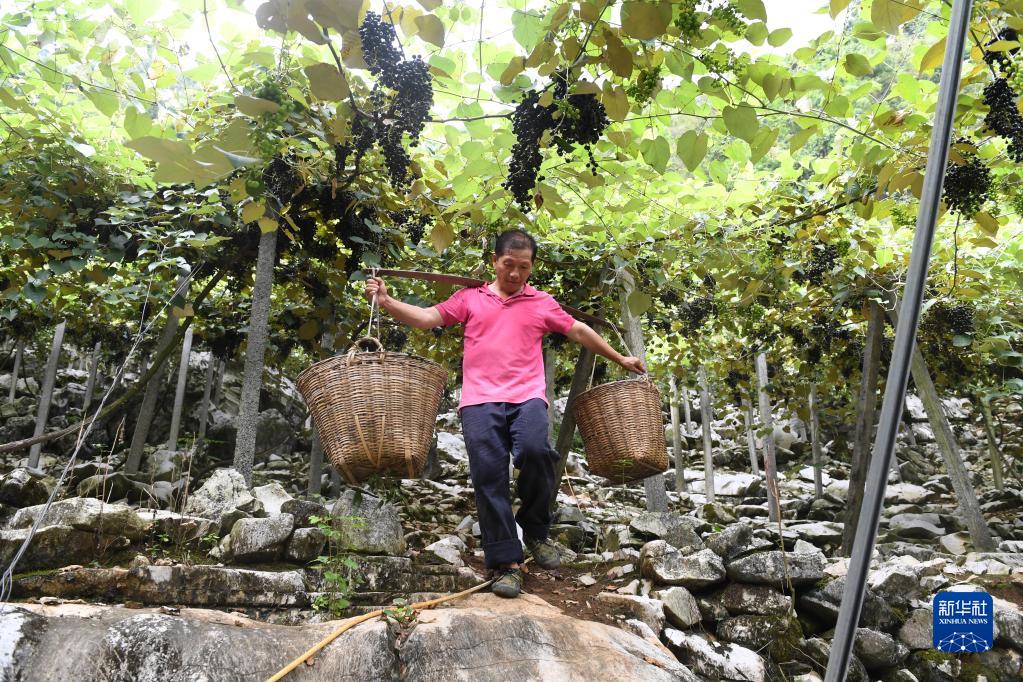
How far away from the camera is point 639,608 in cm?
286

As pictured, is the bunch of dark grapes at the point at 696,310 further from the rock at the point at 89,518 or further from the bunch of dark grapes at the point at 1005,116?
the rock at the point at 89,518

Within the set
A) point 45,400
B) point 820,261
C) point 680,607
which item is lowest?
point 680,607

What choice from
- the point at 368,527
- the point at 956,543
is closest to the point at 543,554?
the point at 368,527

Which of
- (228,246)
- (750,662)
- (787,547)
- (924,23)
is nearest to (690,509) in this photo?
(787,547)

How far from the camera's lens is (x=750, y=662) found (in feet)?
8.86

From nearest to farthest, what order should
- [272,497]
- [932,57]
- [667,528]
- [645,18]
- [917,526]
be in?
[645,18] < [932,57] < [272,497] < [667,528] < [917,526]

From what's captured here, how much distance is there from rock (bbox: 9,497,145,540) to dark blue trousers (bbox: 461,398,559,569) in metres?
1.27

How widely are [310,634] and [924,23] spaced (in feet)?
8.92

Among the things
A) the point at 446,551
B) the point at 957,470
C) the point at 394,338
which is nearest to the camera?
the point at 446,551

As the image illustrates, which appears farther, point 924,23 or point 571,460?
point 571,460

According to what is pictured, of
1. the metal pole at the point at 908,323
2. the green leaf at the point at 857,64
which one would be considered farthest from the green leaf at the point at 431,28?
A: the metal pole at the point at 908,323

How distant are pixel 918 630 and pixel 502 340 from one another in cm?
216

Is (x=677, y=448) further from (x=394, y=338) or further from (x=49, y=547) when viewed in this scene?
(x=49, y=547)

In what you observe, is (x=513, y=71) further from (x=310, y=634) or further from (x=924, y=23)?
(x=310, y=634)
